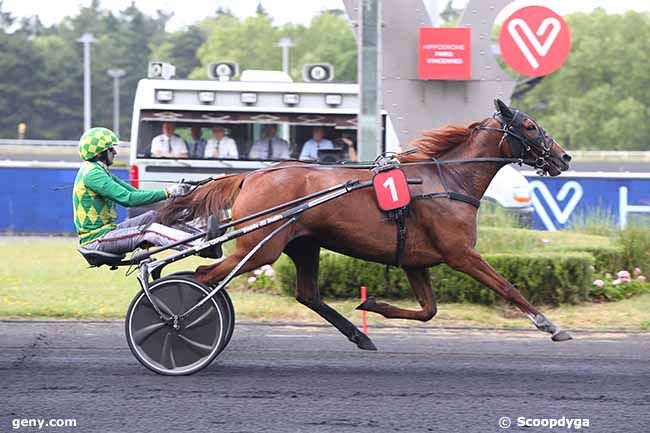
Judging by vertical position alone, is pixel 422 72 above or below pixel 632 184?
above

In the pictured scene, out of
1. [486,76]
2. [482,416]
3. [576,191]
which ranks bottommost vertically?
[482,416]

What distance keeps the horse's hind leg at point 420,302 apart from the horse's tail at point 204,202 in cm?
126

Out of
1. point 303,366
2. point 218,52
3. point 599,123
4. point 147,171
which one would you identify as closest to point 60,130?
point 218,52

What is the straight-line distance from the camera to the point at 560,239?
1117 centimetres

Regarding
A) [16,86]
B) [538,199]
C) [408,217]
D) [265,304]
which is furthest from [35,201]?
[16,86]

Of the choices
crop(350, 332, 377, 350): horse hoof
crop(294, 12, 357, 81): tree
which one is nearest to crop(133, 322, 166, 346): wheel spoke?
crop(350, 332, 377, 350): horse hoof

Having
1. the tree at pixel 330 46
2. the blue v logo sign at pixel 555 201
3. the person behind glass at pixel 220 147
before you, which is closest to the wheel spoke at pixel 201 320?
the person behind glass at pixel 220 147

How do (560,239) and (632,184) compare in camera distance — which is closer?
(560,239)

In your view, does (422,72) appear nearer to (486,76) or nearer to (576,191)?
(486,76)

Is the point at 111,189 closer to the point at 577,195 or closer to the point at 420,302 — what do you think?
the point at 420,302

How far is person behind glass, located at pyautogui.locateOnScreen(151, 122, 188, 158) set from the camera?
15.1 m

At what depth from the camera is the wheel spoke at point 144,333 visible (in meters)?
6.86

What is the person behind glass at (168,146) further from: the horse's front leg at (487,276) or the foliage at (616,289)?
the horse's front leg at (487,276)

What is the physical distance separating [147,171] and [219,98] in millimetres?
1494
